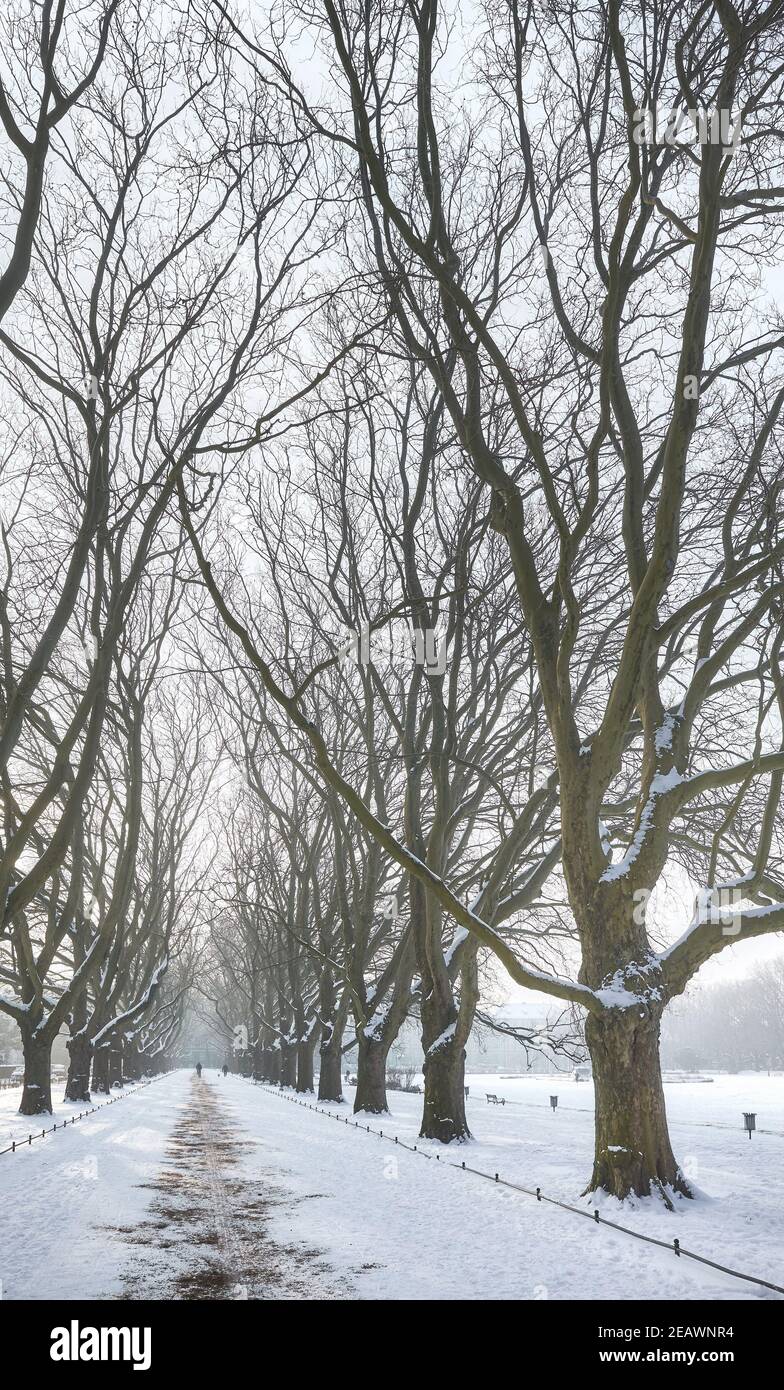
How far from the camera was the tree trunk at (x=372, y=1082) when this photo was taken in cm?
1934

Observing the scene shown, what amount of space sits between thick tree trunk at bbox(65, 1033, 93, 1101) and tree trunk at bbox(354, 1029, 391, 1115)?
26.2ft

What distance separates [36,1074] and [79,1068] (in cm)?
525

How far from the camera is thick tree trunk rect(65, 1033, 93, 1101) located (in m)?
23.3

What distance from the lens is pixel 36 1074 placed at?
60.8ft

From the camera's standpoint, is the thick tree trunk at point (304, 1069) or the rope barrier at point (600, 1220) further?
the thick tree trunk at point (304, 1069)

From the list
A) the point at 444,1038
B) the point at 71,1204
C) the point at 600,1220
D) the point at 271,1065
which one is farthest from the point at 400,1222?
the point at 271,1065

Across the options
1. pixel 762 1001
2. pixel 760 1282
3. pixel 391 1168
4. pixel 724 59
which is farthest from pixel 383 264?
pixel 762 1001

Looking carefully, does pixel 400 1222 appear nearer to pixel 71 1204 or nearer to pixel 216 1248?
pixel 216 1248

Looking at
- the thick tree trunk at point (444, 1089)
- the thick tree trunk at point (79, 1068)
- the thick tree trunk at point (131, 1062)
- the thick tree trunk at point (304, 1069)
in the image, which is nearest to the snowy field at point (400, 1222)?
the thick tree trunk at point (444, 1089)

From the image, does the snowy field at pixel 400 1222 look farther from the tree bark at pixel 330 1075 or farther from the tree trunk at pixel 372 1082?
the tree bark at pixel 330 1075

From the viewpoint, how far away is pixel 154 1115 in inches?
802

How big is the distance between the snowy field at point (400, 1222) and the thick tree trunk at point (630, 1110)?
12.0 inches

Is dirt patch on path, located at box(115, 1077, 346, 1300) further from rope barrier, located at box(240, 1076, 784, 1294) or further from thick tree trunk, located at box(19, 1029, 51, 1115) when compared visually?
thick tree trunk, located at box(19, 1029, 51, 1115)

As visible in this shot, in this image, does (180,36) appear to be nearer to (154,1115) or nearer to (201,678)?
(201,678)
